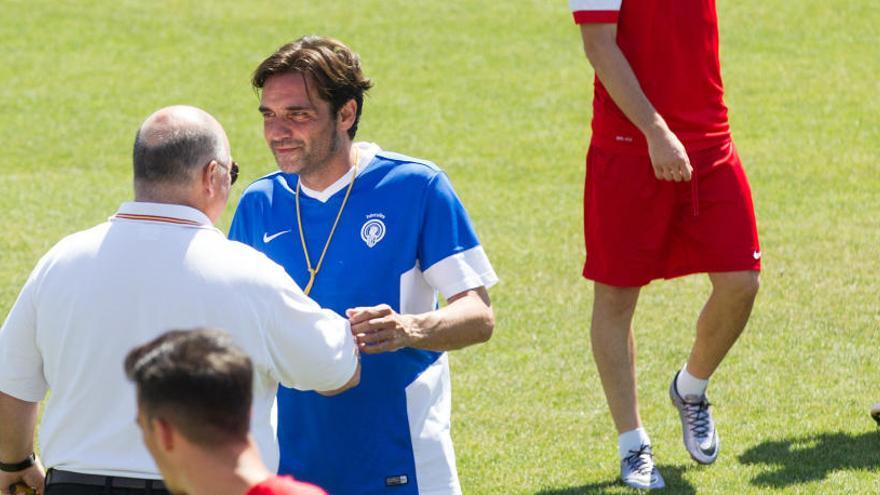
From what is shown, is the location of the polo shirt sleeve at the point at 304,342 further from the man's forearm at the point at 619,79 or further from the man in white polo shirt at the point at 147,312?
the man's forearm at the point at 619,79

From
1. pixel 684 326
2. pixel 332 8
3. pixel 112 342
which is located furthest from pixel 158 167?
pixel 332 8

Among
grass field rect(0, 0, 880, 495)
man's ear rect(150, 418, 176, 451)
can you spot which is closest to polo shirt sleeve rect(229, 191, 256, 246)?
man's ear rect(150, 418, 176, 451)

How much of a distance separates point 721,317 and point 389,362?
245 cm

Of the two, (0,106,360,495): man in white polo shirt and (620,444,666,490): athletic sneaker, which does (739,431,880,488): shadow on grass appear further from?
(0,106,360,495): man in white polo shirt

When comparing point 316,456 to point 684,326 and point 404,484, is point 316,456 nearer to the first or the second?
point 404,484

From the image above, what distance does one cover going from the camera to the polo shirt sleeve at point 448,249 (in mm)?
4652

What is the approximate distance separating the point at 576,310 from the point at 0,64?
983 cm

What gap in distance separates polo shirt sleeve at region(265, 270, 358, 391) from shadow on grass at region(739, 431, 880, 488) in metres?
3.08

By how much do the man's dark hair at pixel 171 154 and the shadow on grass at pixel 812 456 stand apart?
3507 mm

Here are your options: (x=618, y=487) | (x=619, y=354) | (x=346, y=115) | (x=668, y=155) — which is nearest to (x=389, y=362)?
(x=346, y=115)

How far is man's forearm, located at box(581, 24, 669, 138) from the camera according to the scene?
20.7 ft

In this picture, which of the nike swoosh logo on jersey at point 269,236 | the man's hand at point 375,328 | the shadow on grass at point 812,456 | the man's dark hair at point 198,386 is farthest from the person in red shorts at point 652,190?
the man's dark hair at point 198,386

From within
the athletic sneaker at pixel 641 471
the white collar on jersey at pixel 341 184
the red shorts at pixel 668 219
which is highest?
the white collar on jersey at pixel 341 184

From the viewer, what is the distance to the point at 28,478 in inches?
180
